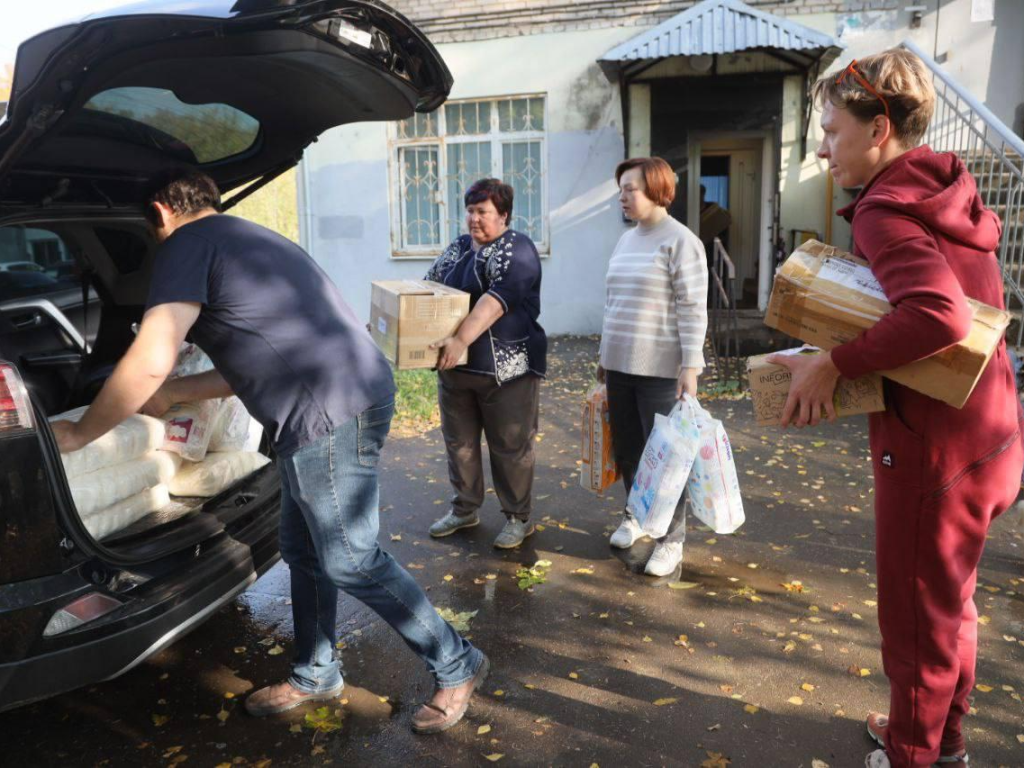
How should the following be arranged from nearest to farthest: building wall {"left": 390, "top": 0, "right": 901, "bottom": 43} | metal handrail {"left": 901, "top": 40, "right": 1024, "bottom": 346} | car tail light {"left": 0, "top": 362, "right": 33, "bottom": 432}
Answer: car tail light {"left": 0, "top": 362, "right": 33, "bottom": 432}, metal handrail {"left": 901, "top": 40, "right": 1024, "bottom": 346}, building wall {"left": 390, "top": 0, "right": 901, "bottom": 43}

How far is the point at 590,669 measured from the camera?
296cm

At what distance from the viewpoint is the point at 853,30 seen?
Result: 32.6 feet

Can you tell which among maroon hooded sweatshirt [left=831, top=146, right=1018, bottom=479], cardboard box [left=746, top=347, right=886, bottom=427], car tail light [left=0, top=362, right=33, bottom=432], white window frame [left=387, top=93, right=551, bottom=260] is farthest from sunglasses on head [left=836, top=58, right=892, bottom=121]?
white window frame [left=387, top=93, right=551, bottom=260]

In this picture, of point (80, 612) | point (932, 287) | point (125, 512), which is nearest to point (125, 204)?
point (125, 512)

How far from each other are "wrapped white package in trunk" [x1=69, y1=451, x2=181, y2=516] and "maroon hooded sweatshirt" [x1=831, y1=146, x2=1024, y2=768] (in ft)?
7.64

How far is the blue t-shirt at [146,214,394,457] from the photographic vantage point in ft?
7.37

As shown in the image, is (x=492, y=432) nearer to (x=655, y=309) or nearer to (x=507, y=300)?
(x=507, y=300)

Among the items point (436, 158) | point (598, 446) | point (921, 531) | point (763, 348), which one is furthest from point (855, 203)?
point (436, 158)

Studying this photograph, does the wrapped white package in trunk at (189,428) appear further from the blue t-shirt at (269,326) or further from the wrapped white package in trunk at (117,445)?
the blue t-shirt at (269,326)

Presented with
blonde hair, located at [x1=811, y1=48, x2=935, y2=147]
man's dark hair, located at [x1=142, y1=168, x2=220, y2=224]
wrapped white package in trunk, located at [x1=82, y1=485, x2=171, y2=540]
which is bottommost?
wrapped white package in trunk, located at [x1=82, y1=485, x2=171, y2=540]

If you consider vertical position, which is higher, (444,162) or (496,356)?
(444,162)

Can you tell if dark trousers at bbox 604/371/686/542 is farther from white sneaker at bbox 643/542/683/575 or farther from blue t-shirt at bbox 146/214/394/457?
blue t-shirt at bbox 146/214/394/457

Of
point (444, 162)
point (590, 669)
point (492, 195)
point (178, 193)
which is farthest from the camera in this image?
point (444, 162)

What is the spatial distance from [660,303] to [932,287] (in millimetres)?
1852
